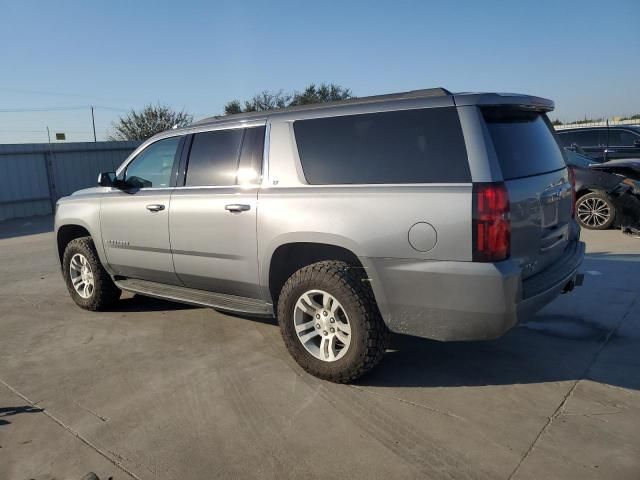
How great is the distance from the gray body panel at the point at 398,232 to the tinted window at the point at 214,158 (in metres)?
0.08

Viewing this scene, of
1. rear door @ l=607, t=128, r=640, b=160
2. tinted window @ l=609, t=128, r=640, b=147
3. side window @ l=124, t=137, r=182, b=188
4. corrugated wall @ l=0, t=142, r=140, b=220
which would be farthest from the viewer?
corrugated wall @ l=0, t=142, r=140, b=220

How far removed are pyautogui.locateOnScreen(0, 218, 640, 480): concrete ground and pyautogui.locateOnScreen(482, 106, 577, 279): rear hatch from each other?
875 millimetres

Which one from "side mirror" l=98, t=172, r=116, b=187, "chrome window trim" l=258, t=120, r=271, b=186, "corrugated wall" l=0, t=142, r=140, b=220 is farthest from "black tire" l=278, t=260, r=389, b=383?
"corrugated wall" l=0, t=142, r=140, b=220

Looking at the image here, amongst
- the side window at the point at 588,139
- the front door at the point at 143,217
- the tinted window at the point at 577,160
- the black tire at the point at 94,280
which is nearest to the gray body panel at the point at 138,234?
the front door at the point at 143,217

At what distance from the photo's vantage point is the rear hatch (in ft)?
10.3

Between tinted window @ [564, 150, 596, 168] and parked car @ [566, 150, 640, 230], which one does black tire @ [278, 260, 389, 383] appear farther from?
tinted window @ [564, 150, 596, 168]

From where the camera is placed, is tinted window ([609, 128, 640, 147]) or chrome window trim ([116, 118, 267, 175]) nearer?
chrome window trim ([116, 118, 267, 175])

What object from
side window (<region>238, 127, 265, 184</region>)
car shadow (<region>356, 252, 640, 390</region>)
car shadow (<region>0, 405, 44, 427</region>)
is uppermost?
side window (<region>238, 127, 265, 184</region>)

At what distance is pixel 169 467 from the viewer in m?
2.77

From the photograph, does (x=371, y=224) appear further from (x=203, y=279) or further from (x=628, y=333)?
(x=628, y=333)

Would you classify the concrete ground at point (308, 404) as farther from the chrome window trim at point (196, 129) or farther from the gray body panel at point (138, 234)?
the chrome window trim at point (196, 129)

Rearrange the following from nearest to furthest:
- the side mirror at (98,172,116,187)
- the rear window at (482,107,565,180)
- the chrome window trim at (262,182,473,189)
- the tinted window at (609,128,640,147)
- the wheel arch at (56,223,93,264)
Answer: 1. the chrome window trim at (262,182,473,189)
2. the rear window at (482,107,565,180)
3. the side mirror at (98,172,116,187)
4. the wheel arch at (56,223,93,264)
5. the tinted window at (609,128,640,147)

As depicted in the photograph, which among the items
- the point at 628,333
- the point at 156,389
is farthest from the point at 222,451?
the point at 628,333

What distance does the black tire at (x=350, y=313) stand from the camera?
3.42m
